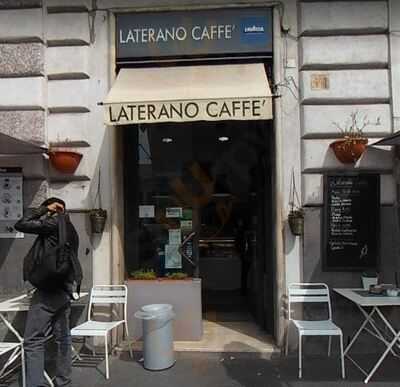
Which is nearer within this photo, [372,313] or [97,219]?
[372,313]

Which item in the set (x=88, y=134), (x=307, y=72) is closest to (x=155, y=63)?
(x=88, y=134)

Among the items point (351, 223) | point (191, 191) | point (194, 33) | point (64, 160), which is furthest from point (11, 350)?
point (194, 33)

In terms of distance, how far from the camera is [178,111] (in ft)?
16.6

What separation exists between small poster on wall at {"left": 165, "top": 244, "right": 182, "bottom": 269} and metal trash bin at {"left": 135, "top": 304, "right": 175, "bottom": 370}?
4.26 feet

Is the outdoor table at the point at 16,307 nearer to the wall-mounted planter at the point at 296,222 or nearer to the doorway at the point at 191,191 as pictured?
the doorway at the point at 191,191

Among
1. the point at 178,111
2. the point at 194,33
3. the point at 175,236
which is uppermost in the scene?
the point at 194,33

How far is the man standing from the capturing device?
4297 millimetres

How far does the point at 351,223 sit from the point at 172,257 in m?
2.28

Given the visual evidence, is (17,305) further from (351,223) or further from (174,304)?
(351,223)

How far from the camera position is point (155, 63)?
6.05 metres

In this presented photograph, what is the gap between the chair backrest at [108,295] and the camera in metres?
5.63

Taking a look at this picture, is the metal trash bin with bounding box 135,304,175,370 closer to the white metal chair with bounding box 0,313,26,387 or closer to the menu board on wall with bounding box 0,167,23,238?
the white metal chair with bounding box 0,313,26,387

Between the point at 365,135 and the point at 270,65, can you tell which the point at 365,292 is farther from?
the point at 270,65

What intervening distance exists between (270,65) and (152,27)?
59.4 inches
